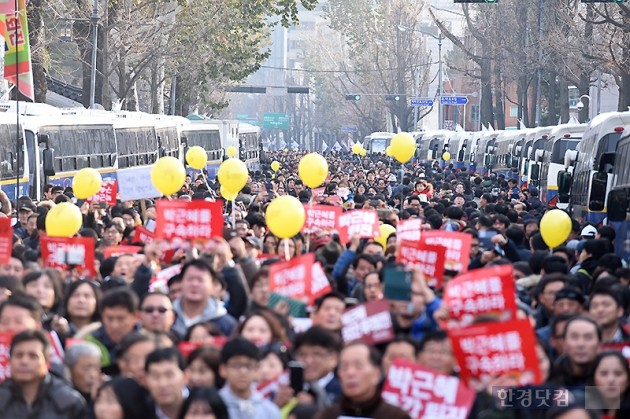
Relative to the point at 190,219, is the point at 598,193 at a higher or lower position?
lower

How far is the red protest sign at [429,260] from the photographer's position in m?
12.2

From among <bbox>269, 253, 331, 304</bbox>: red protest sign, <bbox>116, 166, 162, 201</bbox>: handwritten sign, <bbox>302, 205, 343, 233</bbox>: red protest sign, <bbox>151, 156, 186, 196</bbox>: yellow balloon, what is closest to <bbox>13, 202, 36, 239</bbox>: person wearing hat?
<bbox>116, 166, 162, 201</bbox>: handwritten sign

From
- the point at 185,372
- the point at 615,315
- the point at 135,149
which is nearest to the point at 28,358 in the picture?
the point at 185,372

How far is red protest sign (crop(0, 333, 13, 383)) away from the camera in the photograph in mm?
8734

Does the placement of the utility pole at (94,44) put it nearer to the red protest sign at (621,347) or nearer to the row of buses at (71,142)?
the row of buses at (71,142)

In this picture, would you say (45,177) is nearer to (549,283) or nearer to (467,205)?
(467,205)

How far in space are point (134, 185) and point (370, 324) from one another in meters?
9.14

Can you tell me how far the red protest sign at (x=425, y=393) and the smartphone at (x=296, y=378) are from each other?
0.80 m

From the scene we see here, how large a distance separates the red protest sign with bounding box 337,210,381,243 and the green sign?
415ft

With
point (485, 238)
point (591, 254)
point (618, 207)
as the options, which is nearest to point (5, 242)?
point (485, 238)

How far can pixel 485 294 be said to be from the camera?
955 centimetres

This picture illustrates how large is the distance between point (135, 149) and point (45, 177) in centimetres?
1072

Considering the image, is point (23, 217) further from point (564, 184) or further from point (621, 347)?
point (621, 347)

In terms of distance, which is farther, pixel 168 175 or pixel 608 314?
pixel 168 175
